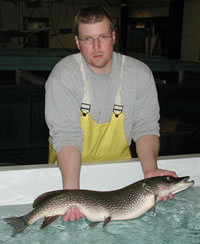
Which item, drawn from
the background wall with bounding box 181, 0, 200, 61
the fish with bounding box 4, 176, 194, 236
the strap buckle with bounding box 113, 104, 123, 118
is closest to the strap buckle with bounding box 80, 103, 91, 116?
the strap buckle with bounding box 113, 104, 123, 118

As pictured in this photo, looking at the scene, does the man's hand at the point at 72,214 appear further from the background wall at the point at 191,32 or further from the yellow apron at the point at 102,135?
the background wall at the point at 191,32

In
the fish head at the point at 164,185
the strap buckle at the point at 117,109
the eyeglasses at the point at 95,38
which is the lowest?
the fish head at the point at 164,185

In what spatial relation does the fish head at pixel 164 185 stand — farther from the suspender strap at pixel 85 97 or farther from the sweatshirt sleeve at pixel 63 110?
the suspender strap at pixel 85 97

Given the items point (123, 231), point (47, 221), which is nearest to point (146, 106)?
point (123, 231)

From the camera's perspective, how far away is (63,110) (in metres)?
1.86

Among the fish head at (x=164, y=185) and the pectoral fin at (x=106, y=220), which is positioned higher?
the fish head at (x=164, y=185)

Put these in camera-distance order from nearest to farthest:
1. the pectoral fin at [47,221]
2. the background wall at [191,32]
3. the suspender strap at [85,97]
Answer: the pectoral fin at [47,221] → the suspender strap at [85,97] → the background wall at [191,32]

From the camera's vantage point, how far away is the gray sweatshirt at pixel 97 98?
186 cm

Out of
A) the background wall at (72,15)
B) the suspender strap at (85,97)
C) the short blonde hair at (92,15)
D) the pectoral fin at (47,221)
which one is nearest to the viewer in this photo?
the pectoral fin at (47,221)

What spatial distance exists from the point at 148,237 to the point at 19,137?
107 inches

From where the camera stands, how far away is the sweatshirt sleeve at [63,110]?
1.85 metres

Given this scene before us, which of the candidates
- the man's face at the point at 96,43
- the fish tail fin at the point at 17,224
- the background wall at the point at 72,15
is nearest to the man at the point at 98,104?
the man's face at the point at 96,43

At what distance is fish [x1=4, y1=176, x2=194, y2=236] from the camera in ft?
4.98

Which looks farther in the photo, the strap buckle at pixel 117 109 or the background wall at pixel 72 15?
the background wall at pixel 72 15
